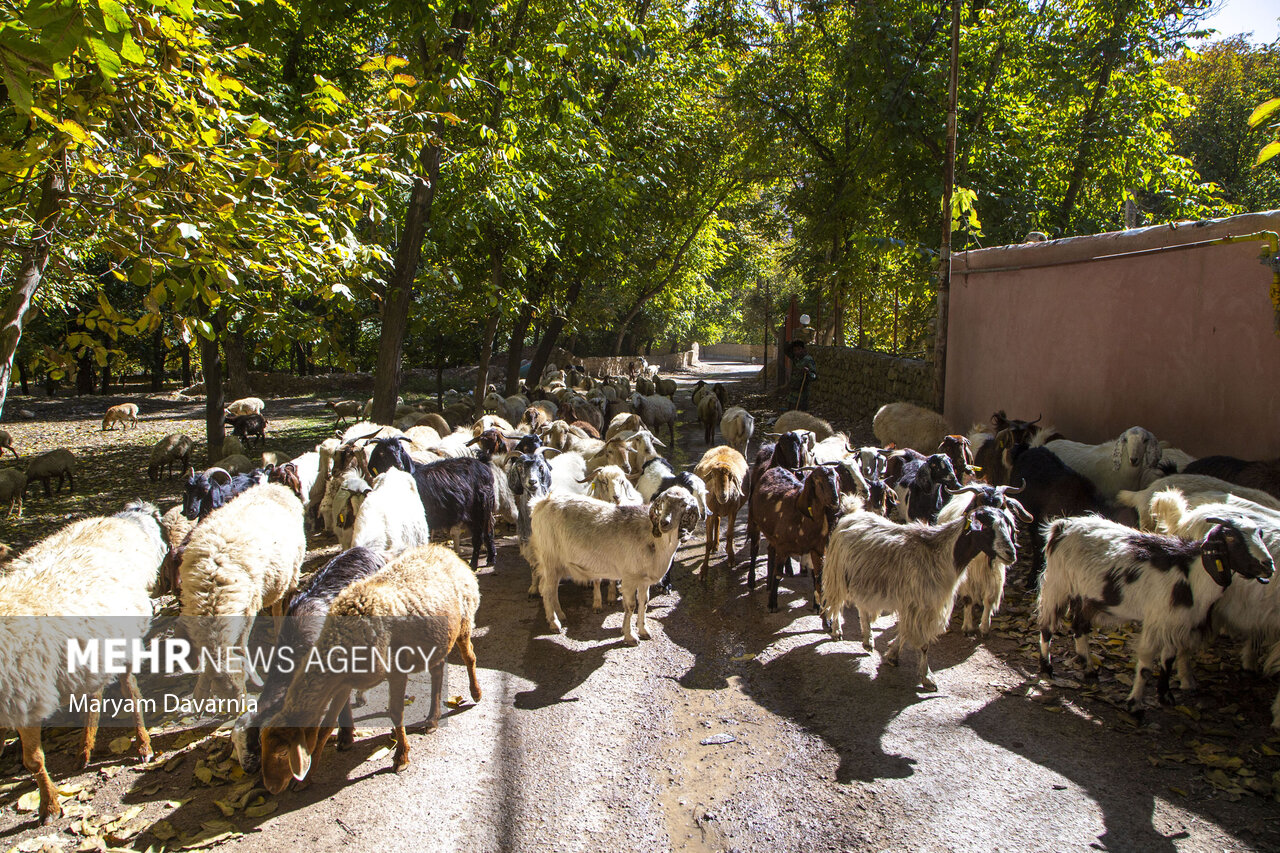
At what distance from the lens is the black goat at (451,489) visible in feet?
23.1

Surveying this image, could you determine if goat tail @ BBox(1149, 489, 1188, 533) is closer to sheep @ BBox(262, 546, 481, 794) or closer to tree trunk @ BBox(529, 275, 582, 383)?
sheep @ BBox(262, 546, 481, 794)

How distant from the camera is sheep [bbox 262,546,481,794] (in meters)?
3.58

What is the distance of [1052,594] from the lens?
16.6 feet

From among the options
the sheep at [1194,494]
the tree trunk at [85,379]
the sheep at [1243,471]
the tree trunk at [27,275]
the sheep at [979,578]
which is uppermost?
the tree trunk at [27,275]

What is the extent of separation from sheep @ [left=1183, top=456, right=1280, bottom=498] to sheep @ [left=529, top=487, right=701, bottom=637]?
16.1 feet

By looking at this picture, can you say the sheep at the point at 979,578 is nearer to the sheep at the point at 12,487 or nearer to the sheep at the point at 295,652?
the sheep at the point at 295,652

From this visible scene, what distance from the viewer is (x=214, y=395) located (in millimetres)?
11703

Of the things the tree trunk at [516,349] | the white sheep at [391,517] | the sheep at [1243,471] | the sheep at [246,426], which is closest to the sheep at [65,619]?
the white sheep at [391,517]

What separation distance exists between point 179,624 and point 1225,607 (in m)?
6.86

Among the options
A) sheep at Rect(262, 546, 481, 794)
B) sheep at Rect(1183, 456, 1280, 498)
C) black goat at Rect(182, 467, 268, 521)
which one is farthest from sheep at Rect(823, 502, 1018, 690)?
black goat at Rect(182, 467, 268, 521)

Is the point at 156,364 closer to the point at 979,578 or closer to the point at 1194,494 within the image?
the point at 979,578

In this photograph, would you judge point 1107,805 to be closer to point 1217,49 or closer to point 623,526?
point 623,526

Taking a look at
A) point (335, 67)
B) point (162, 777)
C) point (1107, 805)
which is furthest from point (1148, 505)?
point (335, 67)

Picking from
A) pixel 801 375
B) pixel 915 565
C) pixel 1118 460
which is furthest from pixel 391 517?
pixel 801 375
